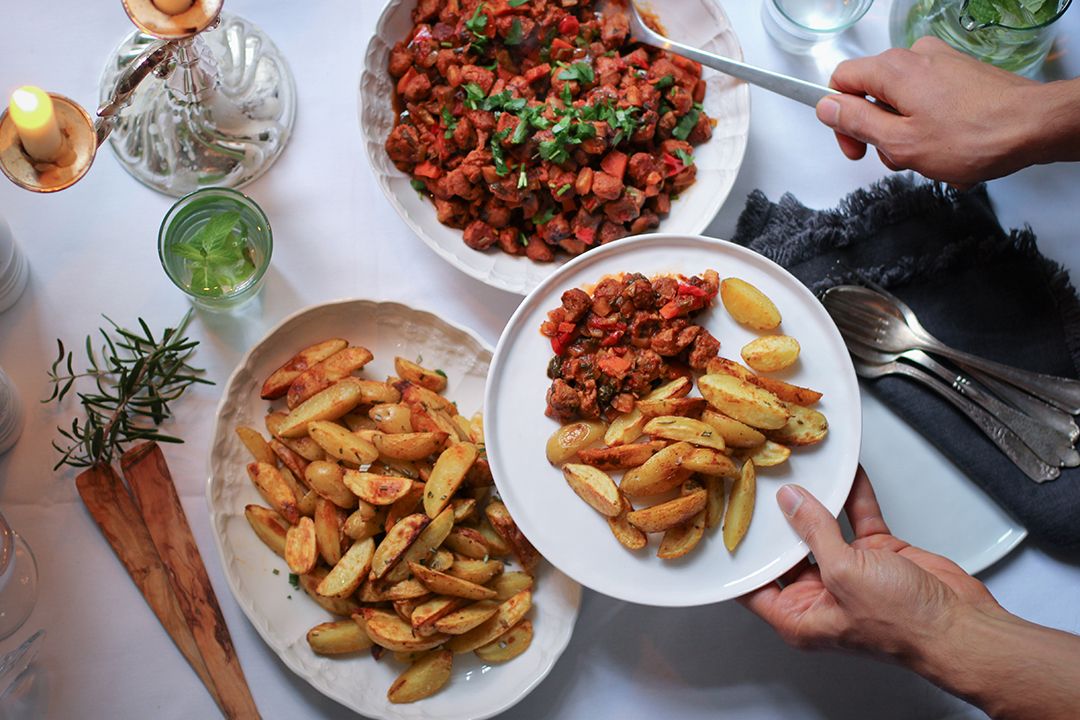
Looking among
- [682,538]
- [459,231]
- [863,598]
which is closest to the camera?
[863,598]

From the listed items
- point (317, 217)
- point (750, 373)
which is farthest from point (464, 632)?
point (317, 217)

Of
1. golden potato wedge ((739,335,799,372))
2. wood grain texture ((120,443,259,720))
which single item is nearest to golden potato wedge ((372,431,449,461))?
wood grain texture ((120,443,259,720))

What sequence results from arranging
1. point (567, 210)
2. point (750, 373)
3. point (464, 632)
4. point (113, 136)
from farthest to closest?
point (113, 136) < point (567, 210) < point (464, 632) < point (750, 373)

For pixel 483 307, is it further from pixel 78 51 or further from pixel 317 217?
pixel 78 51

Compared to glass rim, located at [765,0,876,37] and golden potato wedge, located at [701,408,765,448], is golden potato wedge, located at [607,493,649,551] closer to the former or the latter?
golden potato wedge, located at [701,408,765,448]

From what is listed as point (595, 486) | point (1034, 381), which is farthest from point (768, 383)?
point (1034, 381)

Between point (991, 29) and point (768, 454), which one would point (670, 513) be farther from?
point (991, 29)
